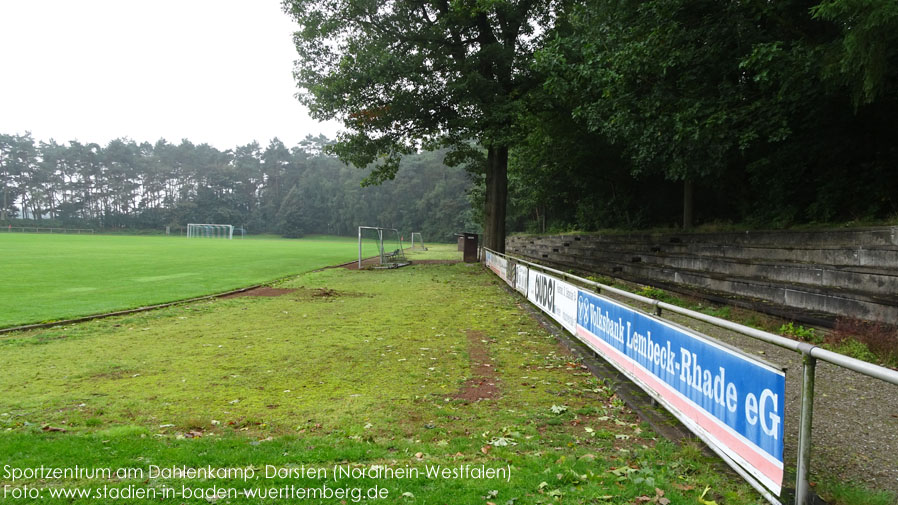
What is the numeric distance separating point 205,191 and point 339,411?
11794cm

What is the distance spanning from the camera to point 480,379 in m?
6.29

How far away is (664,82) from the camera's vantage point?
39.7 feet

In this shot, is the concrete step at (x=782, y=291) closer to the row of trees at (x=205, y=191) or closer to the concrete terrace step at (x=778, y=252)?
the concrete terrace step at (x=778, y=252)

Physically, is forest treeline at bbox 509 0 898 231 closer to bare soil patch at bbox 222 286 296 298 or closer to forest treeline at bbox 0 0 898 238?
forest treeline at bbox 0 0 898 238

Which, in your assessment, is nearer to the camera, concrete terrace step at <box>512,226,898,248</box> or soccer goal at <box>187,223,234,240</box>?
concrete terrace step at <box>512,226,898,248</box>

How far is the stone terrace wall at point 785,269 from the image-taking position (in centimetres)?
772

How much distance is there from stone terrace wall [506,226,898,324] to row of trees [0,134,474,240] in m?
76.4

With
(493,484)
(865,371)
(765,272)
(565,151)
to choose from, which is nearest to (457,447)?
(493,484)

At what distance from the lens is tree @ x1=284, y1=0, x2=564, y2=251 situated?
21094 mm

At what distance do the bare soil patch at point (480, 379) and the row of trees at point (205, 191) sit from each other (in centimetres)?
8359

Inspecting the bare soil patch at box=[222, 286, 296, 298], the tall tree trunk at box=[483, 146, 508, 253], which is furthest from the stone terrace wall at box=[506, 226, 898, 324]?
the bare soil patch at box=[222, 286, 296, 298]

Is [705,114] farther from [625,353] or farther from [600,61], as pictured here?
[625,353]

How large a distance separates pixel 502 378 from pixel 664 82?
9237 millimetres

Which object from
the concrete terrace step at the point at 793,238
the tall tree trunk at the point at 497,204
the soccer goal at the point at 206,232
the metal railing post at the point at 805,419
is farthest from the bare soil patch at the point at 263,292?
the soccer goal at the point at 206,232
